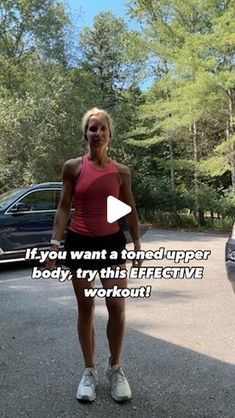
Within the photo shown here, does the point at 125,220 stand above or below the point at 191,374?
above

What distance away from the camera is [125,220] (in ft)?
9.59

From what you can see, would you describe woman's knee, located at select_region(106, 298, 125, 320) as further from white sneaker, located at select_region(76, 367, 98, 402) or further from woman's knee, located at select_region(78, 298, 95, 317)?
white sneaker, located at select_region(76, 367, 98, 402)

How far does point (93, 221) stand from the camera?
8.54 ft

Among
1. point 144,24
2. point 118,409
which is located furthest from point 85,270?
point 144,24

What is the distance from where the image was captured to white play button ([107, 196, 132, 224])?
8.60 ft

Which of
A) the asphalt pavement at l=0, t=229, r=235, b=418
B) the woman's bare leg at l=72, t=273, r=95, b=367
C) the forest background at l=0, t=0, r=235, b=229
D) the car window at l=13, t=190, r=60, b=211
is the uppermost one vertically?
the forest background at l=0, t=0, r=235, b=229

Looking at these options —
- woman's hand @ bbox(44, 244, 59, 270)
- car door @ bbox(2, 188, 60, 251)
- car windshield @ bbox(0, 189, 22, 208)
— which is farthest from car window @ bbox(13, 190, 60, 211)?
woman's hand @ bbox(44, 244, 59, 270)

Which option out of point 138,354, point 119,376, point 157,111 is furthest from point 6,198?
point 157,111

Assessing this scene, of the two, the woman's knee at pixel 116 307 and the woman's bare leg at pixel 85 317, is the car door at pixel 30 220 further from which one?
the woman's knee at pixel 116 307

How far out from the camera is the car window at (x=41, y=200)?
764cm

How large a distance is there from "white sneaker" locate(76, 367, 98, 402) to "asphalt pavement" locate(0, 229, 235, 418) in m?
0.05

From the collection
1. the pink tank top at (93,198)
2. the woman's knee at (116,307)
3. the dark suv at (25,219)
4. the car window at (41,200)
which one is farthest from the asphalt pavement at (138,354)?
the car window at (41,200)

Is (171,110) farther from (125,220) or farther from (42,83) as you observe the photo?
(125,220)

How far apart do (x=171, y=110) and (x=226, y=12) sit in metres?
3.34
